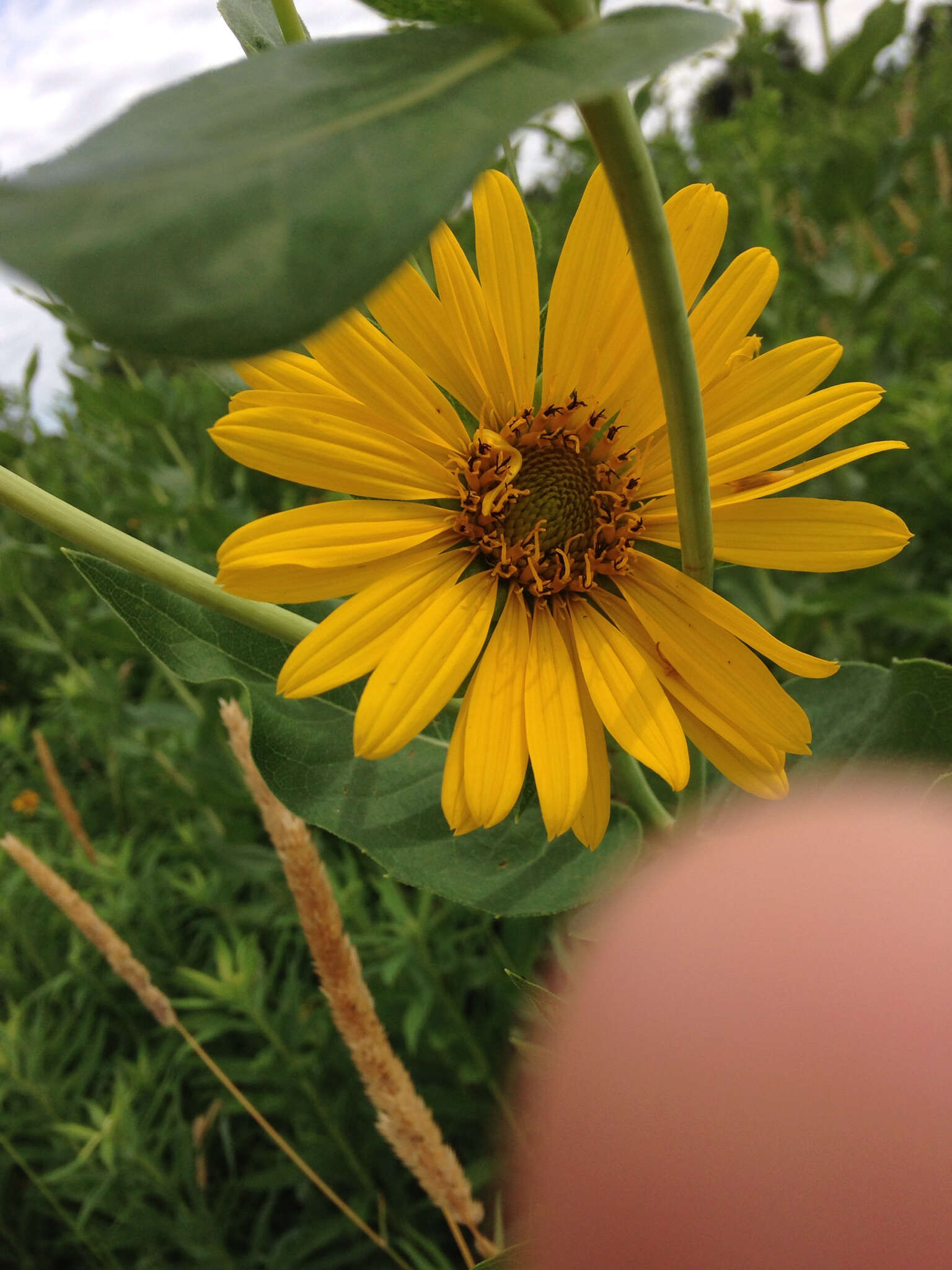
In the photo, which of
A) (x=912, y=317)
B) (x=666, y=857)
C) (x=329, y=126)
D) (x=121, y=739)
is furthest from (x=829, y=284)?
(x=329, y=126)

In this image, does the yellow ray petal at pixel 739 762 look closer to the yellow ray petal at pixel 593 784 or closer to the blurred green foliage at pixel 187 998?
the yellow ray petal at pixel 593 784

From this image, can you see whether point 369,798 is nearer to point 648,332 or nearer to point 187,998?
point 648,332

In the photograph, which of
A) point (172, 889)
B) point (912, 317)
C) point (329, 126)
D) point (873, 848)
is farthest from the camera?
point (912, 317)

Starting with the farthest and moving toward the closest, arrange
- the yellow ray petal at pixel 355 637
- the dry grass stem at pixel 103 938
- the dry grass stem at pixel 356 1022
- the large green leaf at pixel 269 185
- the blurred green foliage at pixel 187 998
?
the blurred green foliage at pixel 187 998
the dry grass stem at pixel 103 938
the dry grass stem at pixel 356 1022
the yellow ray petal at pixel 355 637
the large green leaf at pixel 269 185

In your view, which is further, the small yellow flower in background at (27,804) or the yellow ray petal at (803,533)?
the small yellow flower in background at (27,804)

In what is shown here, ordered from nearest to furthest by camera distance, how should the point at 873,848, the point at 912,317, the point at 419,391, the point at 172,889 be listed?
1. the point at 873,848
2. the point at 419,391
3. the point at 172,889
4. the point at 912,317

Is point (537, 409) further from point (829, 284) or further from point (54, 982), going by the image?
point (829, 284)

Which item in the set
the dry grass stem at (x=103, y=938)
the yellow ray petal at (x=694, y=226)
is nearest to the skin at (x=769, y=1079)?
the yellow ray petal at (x=694, y=226)
